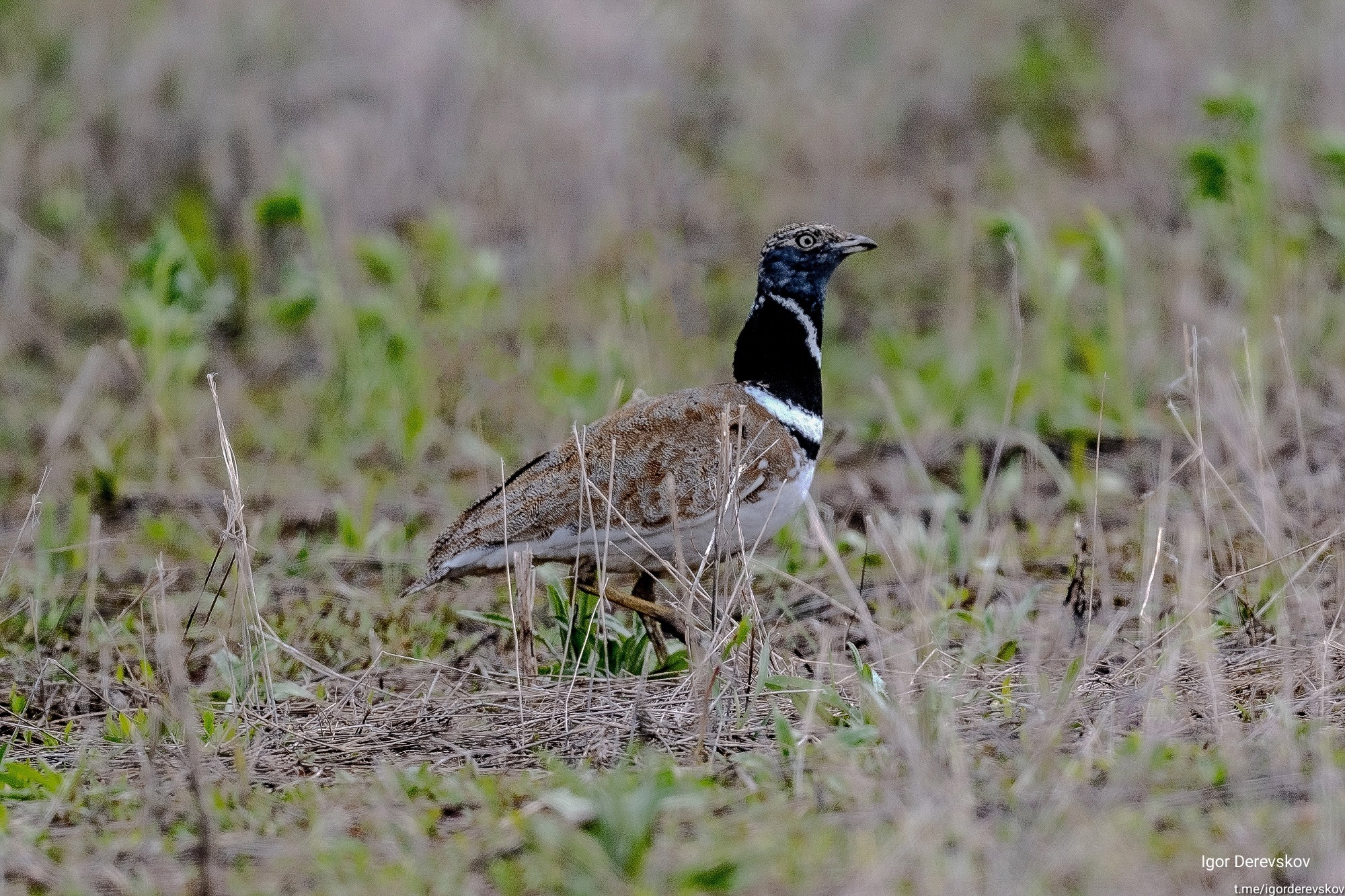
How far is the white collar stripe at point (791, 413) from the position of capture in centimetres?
463

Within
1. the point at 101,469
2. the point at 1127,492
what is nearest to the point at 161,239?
the point at 101,469

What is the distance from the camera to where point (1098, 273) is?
26.1ft

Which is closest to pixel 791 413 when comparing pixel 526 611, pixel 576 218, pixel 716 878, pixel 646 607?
pixel 646 607

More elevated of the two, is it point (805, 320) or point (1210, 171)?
point (1210, 171)

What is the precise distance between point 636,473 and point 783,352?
2.18 feet

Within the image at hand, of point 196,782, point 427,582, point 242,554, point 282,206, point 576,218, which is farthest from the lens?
point 576,218

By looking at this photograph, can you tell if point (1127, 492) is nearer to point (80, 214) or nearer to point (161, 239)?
point (161, 239)

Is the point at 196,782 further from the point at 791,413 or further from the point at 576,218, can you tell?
the point at 576,218

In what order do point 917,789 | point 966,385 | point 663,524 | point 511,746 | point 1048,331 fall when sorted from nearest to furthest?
point 917,789, point 511,746, point 663,524, point 1048,331, point 966,385

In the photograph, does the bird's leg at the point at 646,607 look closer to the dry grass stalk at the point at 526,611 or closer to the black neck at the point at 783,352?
the dry grass stalk at the point at 526,611

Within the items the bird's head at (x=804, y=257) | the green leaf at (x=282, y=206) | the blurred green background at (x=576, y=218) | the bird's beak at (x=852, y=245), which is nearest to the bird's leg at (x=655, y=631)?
the bird's head at (x=804, y=257)

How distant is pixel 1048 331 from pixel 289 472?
3.31 meters

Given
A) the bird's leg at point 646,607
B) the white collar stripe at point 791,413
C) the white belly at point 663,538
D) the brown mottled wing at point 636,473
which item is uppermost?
the white collar stripe at point 791,413

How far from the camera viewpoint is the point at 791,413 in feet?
15.3
